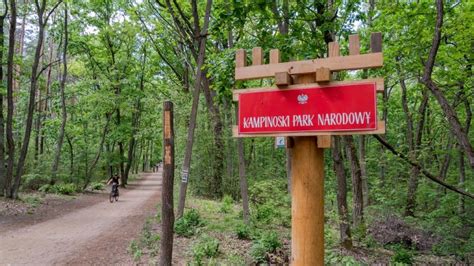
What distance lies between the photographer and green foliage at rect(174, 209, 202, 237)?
951 cm

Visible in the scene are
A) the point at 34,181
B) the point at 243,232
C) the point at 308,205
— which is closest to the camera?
the point at 308,205

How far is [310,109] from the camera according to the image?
3248mm

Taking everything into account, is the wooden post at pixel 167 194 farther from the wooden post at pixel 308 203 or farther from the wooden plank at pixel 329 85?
the wooden post at pixel 308 203

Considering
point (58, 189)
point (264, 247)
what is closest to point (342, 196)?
point (264, 247)

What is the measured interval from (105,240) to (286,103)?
793 centimetres

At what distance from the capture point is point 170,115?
20.4 feet

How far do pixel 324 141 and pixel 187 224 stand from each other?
23.7 feet

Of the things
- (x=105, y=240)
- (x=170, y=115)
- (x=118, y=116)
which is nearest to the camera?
(x=170, y=115)

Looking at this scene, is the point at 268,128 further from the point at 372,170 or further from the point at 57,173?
the point at 57,173

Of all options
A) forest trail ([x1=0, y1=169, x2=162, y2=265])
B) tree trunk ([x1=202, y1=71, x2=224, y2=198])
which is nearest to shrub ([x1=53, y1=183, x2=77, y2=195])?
forest trail ([x1=0, y1=169, x2=162, y2=265])

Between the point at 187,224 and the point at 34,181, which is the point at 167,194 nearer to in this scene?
the point at 187,224

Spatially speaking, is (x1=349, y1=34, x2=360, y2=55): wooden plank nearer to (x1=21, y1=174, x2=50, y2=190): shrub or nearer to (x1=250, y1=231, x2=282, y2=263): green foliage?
(x1=250, y1=231, x2=282, y2=263): green foliage

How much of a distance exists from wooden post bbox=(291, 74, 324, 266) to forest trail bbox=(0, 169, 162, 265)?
5.17 m

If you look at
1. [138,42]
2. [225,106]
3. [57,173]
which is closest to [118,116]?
[138,42]
